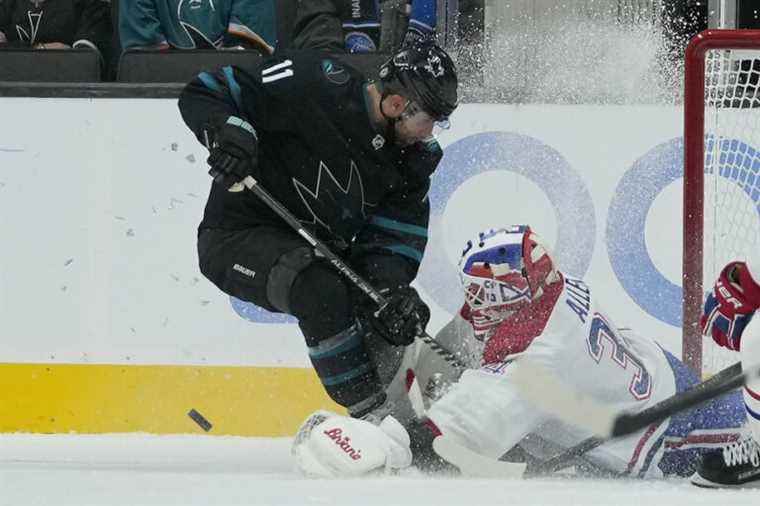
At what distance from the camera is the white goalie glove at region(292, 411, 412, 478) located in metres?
3.02

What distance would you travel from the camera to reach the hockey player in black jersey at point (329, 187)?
143 inches

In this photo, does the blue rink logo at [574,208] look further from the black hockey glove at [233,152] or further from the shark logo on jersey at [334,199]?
the black hockey glove at [233,152]

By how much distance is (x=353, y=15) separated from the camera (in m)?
4.87

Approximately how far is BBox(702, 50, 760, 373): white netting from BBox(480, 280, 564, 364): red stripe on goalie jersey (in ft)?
3.29

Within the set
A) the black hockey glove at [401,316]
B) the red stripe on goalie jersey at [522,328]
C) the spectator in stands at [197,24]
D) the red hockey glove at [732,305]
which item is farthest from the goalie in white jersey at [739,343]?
the spectator in stands at [197,24]

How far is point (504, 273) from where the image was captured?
127 inches

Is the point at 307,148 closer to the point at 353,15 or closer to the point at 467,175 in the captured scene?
the point at 467,175

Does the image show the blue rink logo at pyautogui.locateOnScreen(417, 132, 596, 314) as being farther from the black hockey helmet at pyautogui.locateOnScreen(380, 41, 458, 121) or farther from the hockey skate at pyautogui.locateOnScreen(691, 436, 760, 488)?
the hockey skate at pyautogui.locateOnScreen(691, 436, 760, 488)

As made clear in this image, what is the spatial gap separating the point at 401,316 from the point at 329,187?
0.38 metres

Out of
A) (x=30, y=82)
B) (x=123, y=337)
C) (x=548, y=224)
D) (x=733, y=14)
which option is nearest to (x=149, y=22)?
(x=30, y=82)

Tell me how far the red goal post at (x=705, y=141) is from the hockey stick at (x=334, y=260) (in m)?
0.70

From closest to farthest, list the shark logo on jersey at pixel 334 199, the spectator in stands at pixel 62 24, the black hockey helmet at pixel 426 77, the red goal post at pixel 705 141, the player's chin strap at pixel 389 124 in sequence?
the black hockey helmet at pixel 426 77 < the player's chin strap at pixel 389 124 < the shark logo on jersey at pixel 334 199 < the red goal post at pixel 705 141 < the spectator in stands at pixel 62 24

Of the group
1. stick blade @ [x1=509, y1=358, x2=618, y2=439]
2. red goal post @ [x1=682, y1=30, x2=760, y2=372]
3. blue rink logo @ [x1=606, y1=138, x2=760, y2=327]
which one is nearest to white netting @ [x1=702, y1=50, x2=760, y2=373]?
red goal post @ [x1=682, y1=30, x2=760, y2=372]

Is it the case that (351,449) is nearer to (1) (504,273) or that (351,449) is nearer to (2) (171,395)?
(1) (504,273)
